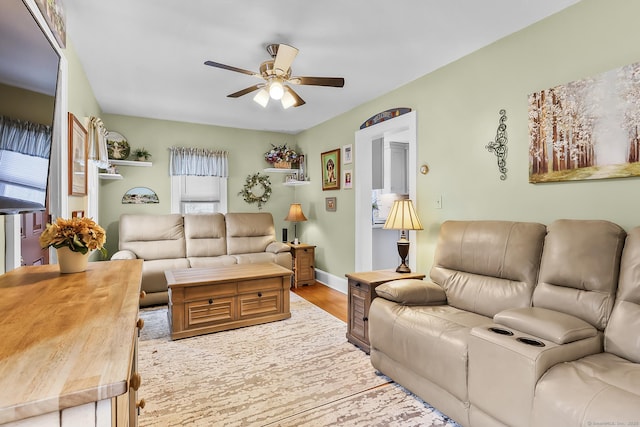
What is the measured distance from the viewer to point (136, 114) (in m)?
4.84

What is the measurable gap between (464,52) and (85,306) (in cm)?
319

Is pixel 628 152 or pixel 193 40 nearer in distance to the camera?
pixel 628 152

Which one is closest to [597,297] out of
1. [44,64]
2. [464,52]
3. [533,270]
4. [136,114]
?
[533,270]

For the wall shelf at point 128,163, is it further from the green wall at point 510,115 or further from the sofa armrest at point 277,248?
the green wall at point 510,115

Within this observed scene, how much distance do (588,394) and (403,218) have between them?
6.33ft

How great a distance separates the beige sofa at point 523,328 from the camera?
55.7 inches

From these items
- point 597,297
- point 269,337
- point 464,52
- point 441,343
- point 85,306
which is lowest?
point 269,337

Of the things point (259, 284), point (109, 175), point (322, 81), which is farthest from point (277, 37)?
point (109, 175)

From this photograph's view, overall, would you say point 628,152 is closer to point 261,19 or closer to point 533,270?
point 533,270

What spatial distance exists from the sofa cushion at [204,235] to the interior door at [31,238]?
7.74 feet

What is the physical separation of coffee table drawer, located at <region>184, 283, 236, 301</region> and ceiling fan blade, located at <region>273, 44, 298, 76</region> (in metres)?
2.06

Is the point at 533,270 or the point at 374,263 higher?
the point at 533,270

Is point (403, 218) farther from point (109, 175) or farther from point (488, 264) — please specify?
point (109, 175)

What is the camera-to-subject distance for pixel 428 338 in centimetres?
200
